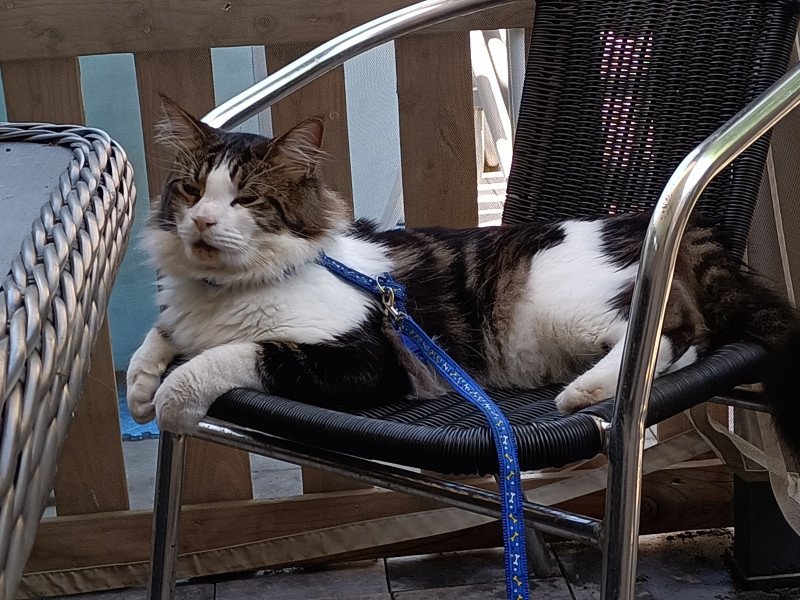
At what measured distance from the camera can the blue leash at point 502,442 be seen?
2.92ft

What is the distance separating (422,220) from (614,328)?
619 mm

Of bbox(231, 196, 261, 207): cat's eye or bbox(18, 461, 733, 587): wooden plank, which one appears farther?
bbox(18, 461, 733, 587): wooden plank

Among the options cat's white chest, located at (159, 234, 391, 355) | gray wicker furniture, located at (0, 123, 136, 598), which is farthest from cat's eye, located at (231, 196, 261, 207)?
gray wicker furniture, located at (0, 123, 136, 598)

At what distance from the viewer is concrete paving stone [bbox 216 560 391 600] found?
171 cm

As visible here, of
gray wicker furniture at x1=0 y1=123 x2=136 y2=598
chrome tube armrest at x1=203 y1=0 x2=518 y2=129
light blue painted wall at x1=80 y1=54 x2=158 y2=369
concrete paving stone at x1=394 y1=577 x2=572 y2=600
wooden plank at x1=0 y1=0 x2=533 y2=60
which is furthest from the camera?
light blue painted wall at x1=80 y1=54 x2=158 y2=369

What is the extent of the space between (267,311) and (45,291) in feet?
2.39

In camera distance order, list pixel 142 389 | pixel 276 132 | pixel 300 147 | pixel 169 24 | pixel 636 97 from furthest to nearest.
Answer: pixel 276 132
pixel 169 24
pixel 636 97
pixel 300 147
pixel 142 389

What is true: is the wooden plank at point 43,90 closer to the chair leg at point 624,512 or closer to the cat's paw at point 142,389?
the cat's paw at point 142,389

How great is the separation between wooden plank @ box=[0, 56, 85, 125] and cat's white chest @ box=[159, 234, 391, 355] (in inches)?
19.5

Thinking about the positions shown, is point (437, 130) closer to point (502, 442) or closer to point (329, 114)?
point (329, 114)

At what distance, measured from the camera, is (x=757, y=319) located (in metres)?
1.13

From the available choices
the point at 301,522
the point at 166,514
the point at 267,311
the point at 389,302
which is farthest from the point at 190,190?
the point at 301,522

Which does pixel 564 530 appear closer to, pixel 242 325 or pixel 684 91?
pixel 242 325

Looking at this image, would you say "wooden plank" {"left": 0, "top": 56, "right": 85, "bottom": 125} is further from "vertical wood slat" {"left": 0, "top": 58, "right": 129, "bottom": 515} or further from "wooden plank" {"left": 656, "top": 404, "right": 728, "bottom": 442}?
"wooden plank" {"left": 656, "top": 404, "right": 728, "bottom": 442}
